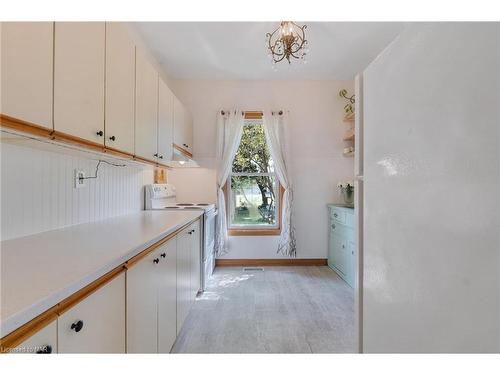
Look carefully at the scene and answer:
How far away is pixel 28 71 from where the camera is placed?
3.10 feet

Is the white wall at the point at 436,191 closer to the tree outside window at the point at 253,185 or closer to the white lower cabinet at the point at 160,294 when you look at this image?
the white lower cabinet at the point at 160,294

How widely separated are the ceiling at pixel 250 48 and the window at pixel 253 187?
83 cm

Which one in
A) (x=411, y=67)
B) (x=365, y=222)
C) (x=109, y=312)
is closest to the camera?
(x=411, y=67)

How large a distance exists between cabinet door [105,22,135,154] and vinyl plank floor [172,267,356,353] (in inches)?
55.3

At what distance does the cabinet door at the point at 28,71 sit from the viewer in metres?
0.87

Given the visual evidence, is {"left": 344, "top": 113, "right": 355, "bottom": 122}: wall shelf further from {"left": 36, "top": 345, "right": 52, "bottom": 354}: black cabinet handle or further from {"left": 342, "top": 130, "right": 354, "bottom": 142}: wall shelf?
{"left": 36, "top": 345, "right": 52, "bottom": 354}: black cabinet handle

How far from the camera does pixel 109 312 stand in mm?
935

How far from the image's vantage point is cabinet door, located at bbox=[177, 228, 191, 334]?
1843 mm

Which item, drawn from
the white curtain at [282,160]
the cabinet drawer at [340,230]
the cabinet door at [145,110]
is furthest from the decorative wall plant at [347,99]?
the cabinet door at [145,110]

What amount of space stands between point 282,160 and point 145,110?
2.09 meters

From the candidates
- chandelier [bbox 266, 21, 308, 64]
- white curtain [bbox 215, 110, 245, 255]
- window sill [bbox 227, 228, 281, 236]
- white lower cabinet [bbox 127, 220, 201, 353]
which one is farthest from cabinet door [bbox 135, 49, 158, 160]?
window sill [bbox 227, 228, 281, 236]

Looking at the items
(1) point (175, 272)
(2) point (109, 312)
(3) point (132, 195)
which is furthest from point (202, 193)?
(2) point (109, 312)
